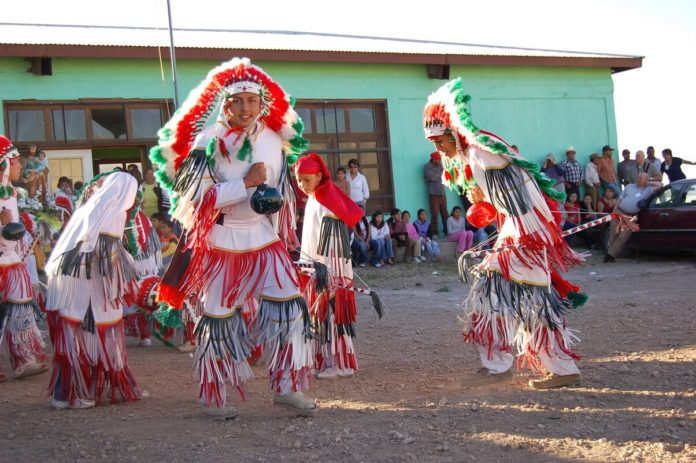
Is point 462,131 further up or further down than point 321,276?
further up

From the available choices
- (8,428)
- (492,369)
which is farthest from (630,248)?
(8,428)

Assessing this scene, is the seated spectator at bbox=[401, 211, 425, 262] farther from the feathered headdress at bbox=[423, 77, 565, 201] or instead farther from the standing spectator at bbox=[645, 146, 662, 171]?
the feathered headdress at bbox=[423, 77, 565, 201]

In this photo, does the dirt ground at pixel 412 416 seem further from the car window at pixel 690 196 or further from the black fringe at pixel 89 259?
the car window at pixel 690 196

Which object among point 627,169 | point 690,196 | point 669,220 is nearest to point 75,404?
point 669,220

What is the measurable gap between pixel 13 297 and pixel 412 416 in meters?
3.37

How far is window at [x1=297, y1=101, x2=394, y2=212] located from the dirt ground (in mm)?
9385

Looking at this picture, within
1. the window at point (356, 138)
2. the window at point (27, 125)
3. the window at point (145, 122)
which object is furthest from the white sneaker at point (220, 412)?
the window at point (356, 138)

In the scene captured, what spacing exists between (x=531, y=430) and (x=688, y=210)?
1045cm

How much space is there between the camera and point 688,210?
13602mm

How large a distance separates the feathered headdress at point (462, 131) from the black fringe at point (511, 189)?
0.08m

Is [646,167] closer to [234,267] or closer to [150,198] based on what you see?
[150,198]

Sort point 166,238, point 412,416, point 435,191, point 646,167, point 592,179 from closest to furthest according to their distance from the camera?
point 412,416 → point 166,238 → point 435,191 → point 646,167 → point 592,179

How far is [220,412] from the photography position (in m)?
4.75

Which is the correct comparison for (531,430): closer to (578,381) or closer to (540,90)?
(578,381)
